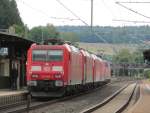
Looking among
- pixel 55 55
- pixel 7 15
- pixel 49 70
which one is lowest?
pixel 49 70

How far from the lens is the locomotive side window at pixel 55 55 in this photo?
106 ft

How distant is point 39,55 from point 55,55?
92cm

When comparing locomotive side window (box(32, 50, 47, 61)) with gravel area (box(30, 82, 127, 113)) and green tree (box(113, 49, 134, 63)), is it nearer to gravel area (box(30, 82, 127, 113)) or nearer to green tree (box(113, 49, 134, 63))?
gravel area (box(30, 82, 127, 113))

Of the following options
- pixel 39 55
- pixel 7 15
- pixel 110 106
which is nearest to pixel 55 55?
pixel 39 55

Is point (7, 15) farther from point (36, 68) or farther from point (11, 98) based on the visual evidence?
point (11, 98)

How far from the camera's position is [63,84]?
103ft

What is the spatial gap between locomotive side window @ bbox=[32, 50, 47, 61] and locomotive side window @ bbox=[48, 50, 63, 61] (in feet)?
0.94

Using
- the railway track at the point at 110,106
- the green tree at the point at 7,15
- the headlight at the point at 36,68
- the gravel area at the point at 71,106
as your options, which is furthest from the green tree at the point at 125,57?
the headlight at the point at 36,68

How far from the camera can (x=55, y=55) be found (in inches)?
1276

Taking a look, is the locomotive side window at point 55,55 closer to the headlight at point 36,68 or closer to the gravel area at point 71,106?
the headlight at point 36,68

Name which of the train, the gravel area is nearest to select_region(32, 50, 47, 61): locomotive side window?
the train

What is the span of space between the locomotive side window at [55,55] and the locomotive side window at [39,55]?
0.94 feet

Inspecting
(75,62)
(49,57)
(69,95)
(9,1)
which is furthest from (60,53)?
(9,1)

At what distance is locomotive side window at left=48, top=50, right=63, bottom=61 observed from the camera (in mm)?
32206
